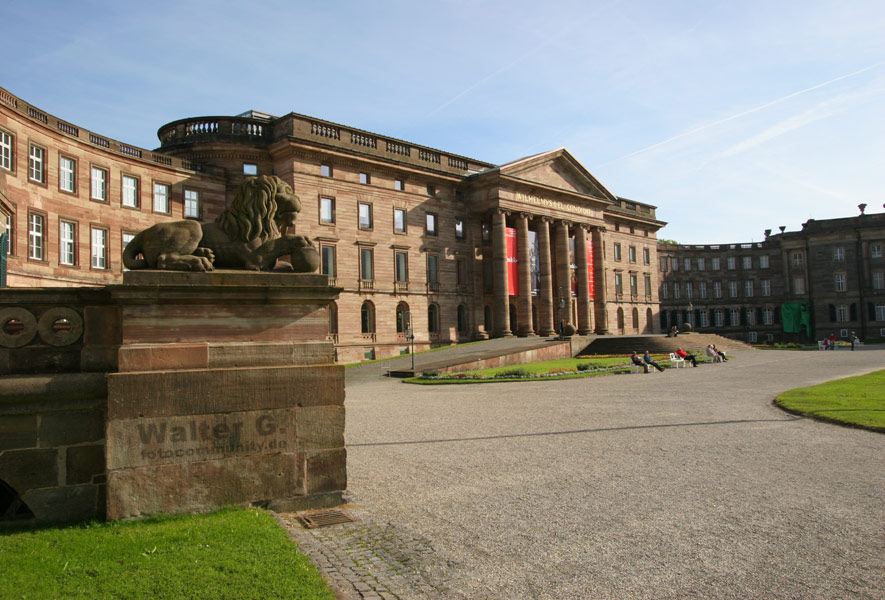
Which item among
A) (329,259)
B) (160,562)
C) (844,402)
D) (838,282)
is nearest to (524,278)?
(329,259)

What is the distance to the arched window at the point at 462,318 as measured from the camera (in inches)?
2064

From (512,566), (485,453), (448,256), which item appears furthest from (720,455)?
(448,256)

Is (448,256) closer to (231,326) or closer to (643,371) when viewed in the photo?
(643,371)

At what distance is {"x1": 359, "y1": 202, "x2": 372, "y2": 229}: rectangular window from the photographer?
151 feet

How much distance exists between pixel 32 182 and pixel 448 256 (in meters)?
29.5

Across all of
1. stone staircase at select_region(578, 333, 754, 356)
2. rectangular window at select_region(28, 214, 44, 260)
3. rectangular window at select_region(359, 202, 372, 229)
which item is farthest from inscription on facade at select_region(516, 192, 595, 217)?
rectangular window at select_region(28, 214, 44, 260)

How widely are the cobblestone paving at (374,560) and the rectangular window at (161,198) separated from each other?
36.5m

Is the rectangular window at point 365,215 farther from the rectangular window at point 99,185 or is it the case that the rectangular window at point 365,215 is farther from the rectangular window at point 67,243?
the rectangular window at point 67,243

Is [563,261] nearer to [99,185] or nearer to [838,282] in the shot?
[99,185]

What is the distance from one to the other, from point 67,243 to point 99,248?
190cm

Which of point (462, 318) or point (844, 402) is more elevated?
point (462, 318)

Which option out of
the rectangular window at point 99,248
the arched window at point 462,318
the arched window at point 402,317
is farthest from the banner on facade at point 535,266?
the rectangular window at point 99,248

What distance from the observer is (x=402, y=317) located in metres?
48.2

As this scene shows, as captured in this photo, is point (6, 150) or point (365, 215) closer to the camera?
point (6, 150)
